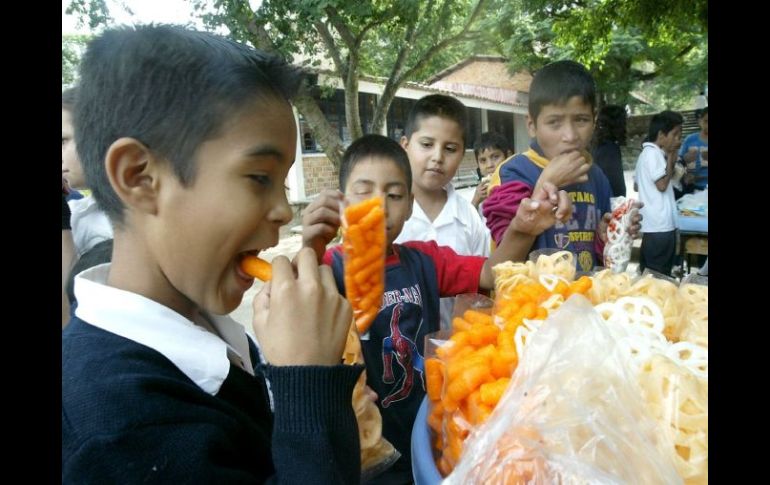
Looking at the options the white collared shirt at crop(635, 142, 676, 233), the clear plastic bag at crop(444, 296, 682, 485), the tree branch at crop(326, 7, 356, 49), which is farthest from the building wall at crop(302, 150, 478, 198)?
the clear plastic bag at crop(444, 296, 682, 485)

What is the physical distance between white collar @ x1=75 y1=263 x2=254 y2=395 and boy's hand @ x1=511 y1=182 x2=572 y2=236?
104 cm

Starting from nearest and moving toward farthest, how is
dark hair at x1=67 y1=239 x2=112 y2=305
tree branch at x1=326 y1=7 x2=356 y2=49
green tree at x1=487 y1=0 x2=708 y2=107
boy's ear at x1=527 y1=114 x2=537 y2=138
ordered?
1. dark hair at x1=67 y1=239 x2=112 y2=305
2. boy's ear at x1=527 y1=114 x2=537 y2=138
3. tree branch at x1=326 y1=7 x2=356 y2=49
4. green tree at x1=487 y1=0 x2=708 y2=107

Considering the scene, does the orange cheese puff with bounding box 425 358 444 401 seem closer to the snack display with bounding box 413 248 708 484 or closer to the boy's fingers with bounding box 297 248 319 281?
the snack display with bounding box 413 248 708 484

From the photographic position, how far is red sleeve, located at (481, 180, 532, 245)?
1941 millimetres

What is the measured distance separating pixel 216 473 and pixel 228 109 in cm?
55

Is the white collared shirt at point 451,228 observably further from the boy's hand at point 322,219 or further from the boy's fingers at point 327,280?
the boy's fingers at point 327,280

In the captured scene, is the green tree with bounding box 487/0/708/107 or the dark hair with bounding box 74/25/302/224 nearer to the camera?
the dark hair with bounding box 74/25/302/224

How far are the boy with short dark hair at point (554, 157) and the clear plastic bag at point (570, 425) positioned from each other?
1.24 metres

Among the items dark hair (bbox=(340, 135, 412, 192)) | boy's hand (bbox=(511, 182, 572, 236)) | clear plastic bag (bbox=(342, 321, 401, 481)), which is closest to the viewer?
clear plastic bag (bbox=(342, 321, 401, 481))

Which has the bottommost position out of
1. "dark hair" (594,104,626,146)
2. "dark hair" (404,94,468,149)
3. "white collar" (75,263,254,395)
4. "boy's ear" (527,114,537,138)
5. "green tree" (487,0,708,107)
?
"white collar" (75,263,254,395)

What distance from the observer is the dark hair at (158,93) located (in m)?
0.77

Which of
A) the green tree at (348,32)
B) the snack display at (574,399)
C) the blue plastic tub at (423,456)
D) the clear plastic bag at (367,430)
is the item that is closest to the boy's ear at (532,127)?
the green tree at (348,32)

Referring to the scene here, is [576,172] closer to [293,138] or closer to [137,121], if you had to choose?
[293,138]
